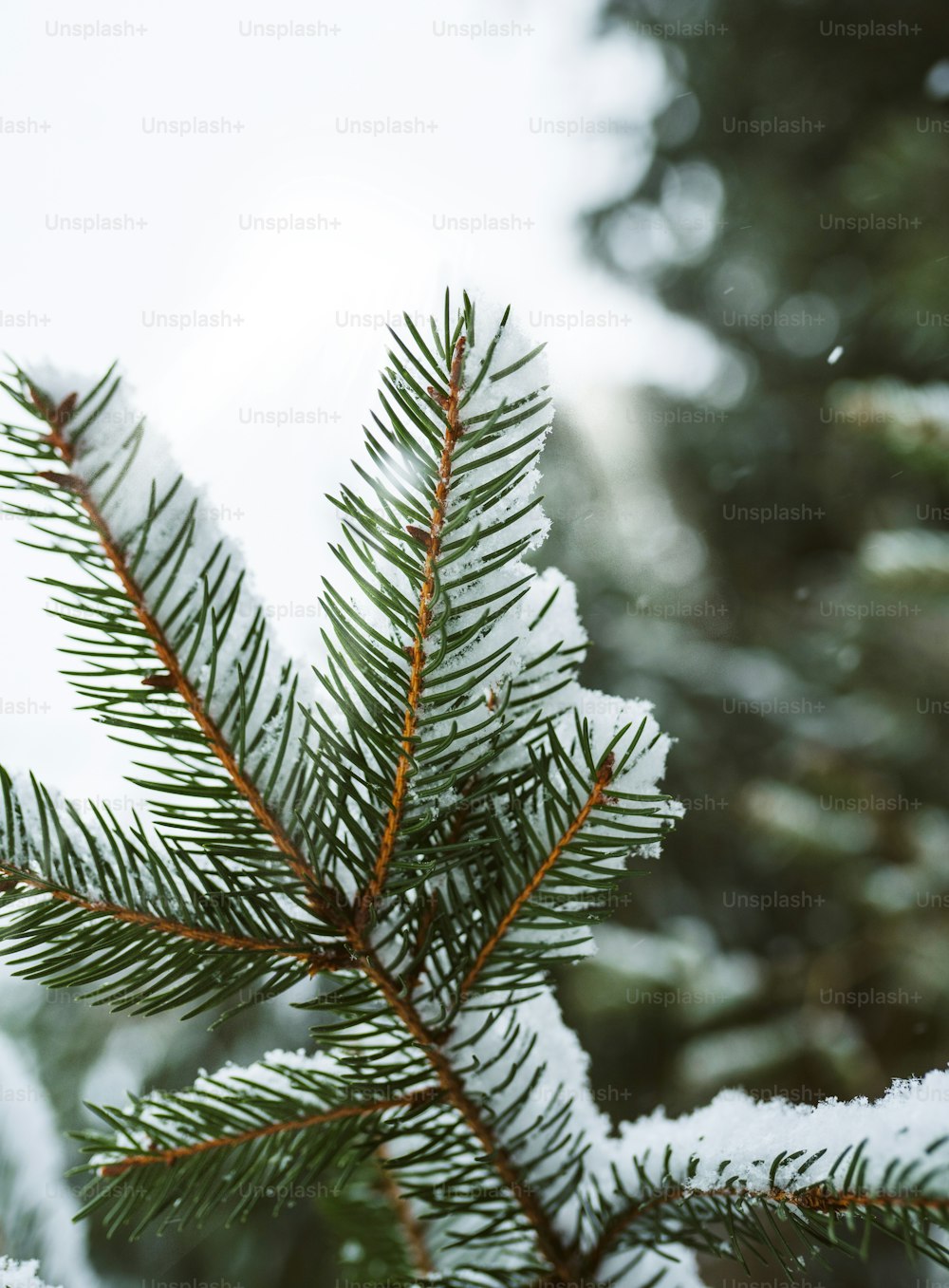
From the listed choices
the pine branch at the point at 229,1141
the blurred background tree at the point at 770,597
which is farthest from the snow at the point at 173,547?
the blurred background tree at the point at 770,597

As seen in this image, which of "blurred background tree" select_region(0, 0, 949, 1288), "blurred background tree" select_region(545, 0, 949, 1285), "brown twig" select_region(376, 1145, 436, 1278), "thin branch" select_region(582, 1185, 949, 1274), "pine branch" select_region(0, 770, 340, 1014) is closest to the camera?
"thin branch" select_region(582, 1185, 949, 1274)

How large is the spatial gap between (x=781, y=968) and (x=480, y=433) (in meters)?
2.51

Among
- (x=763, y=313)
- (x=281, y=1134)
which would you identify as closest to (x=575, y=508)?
(x=763, y=313)

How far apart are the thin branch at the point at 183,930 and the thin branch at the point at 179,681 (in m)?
0.03

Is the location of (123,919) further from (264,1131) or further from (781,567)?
(781,567)

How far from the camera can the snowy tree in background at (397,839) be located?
0.48 m

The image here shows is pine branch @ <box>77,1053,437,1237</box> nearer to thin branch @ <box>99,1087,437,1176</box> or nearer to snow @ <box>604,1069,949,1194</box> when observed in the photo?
thin branch @ <box>99,1087,437,1176</box>

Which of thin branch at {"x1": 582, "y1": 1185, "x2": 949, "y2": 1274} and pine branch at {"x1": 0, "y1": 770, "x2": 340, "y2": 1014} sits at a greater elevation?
pine branch at {"x1": 0, "y1": 770, "x2": 340, "y2": 1014}

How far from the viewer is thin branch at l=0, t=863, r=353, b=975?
537 millimetres

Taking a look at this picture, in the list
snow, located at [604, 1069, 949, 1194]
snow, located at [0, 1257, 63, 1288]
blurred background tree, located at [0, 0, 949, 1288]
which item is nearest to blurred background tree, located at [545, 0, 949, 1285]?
blurred background tree, located at [0, 0, 949, 1288]

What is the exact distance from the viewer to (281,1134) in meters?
0.60

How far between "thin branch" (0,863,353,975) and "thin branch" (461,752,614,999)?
9 centimetres

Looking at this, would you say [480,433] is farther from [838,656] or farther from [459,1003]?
[838,656]

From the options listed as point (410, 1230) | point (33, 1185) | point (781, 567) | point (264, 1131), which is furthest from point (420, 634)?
point (781, 567)
